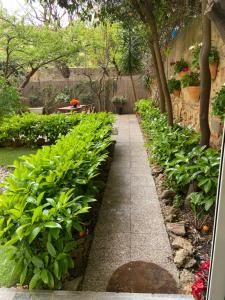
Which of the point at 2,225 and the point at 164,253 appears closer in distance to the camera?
the point at 2,225

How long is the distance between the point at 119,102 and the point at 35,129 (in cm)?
541

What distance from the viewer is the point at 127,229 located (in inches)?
91.8

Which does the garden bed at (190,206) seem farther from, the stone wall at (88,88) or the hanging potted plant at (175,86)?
the stone wall at (88,88)

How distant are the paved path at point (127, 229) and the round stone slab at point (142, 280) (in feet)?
0.15

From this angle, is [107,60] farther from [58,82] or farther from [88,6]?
[88,6]

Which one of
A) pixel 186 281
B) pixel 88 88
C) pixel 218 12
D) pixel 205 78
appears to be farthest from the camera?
pixel 88 88

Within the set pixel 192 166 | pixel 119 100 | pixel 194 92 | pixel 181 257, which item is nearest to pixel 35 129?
pixel 194 92

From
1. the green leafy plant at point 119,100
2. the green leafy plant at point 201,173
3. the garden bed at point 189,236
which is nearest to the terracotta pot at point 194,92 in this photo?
the green leafy plant at point 201,173

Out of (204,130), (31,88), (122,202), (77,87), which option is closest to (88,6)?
(204,130)

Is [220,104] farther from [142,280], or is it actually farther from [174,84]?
[174,84]

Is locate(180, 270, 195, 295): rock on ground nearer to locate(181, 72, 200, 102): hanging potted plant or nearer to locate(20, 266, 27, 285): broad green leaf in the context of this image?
locate(20, 266, 27, 285): broad green leaf

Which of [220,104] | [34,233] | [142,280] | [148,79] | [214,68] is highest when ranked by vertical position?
[148,79]

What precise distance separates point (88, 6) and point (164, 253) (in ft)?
11.9

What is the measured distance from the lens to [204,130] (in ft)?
8.27
